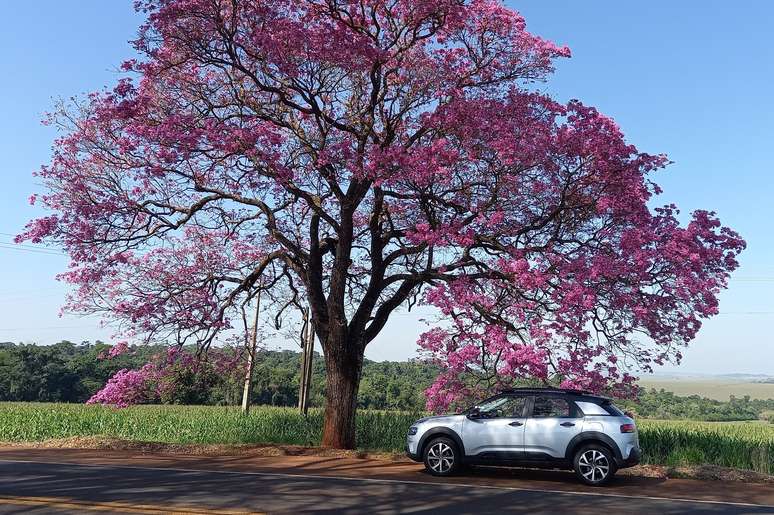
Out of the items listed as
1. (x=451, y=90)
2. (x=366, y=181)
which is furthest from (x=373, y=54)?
(x=366, y=181)

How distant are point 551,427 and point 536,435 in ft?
1.05

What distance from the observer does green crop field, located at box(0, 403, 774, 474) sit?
649 inches

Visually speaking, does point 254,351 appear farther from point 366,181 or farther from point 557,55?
point 557,55

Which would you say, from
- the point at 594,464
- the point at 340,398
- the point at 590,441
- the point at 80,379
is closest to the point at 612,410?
the point at 590,441

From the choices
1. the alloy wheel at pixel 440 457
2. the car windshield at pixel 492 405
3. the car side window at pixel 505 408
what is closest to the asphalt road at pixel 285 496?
the alloy wheel at pixel 440 457

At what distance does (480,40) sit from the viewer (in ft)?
58.2

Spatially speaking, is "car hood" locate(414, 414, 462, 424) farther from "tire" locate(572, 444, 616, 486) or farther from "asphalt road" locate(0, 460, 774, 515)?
"tire" locate(572, 444, 616, 486)

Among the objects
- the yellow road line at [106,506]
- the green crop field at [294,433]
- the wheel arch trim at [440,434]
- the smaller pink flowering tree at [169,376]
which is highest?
the smaller pink flowering tree at [169,376]

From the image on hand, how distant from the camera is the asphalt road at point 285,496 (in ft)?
30.9

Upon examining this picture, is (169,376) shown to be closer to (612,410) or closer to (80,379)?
(612,410)

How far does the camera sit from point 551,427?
40.9ft

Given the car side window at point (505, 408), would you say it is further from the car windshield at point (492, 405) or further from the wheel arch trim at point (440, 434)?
the wheel arch trim at point (440, 434)

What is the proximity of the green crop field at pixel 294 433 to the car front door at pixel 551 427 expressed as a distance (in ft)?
17.3

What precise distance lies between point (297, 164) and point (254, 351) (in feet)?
21.0
